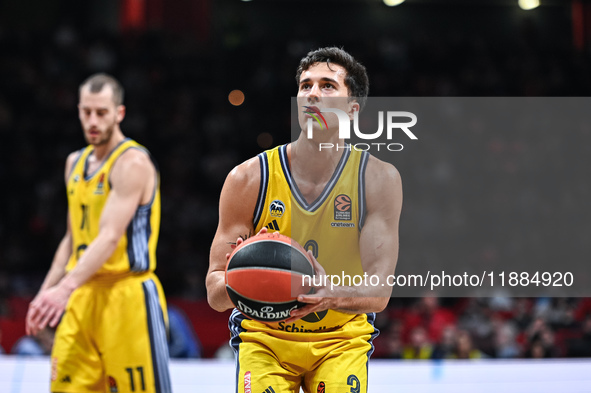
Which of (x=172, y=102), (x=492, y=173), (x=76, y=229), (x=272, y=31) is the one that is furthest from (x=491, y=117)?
(x=272, y=31)

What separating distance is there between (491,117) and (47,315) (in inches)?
119

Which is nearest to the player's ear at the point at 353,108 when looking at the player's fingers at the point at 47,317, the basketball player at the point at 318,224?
the basketball player at the point at 318,224

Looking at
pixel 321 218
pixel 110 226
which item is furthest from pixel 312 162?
pixel 110 226

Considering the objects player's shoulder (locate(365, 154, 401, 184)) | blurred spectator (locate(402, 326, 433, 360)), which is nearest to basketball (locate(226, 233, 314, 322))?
player's shoulder (locate(365, 154, 401, 184))

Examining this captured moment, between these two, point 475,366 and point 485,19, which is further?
point 485,19

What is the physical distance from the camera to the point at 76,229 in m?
4.48

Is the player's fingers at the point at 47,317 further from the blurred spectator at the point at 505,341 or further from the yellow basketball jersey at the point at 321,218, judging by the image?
the blurred spectator at the point at 505,341

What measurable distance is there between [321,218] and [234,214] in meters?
0.39

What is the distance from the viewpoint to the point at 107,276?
4352mm

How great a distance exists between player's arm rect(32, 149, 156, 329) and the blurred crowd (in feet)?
14.4

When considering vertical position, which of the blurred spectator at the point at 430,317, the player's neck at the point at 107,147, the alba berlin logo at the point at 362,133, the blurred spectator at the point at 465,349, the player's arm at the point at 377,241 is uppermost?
the player's neck at the point at 107,147

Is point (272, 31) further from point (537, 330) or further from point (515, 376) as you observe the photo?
point (515, 376)

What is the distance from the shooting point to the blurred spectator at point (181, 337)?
7.44m

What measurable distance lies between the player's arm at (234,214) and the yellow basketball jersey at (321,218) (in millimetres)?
40
